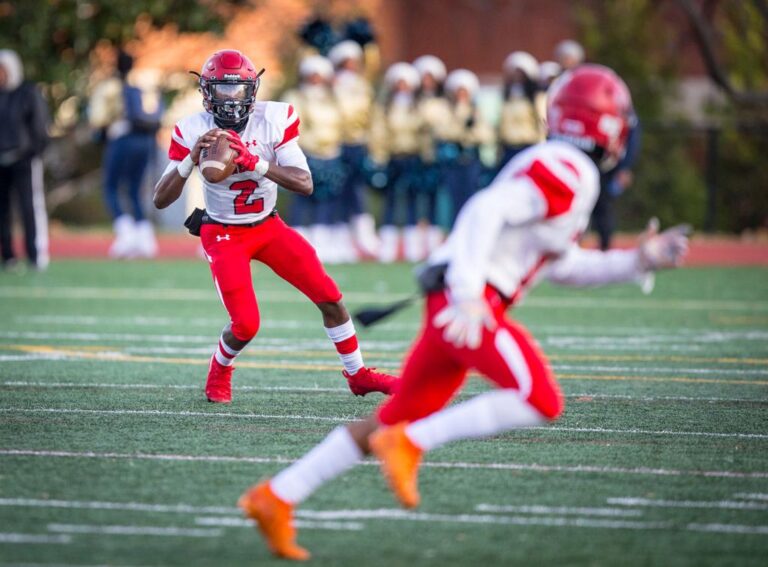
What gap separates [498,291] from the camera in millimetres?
4883

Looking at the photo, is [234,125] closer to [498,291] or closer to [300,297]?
[498,291]

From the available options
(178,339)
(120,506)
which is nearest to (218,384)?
(120,506)

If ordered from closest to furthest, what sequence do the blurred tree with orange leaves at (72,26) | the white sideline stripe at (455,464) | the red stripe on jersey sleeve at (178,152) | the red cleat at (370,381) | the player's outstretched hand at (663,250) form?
the player's outstretched hand at (663,250)
the white sideline stripe at (455,464)
the red stripe on jersey sleeve at (178,152)
the red cleat at (370,381)
the blurred tree with orange leaves at (72,26)

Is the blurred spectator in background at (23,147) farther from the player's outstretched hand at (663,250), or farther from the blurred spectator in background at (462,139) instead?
the player's outstretched hand at (663,250)

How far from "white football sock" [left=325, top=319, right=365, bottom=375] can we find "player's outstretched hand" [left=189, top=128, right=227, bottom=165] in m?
1.20

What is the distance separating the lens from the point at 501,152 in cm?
1780

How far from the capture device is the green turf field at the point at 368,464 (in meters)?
→ 4.63

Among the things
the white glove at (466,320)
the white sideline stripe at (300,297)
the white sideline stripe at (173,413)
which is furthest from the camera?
the white sideline stripe at (300,297)

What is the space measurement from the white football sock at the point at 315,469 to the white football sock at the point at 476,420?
0.65 feet

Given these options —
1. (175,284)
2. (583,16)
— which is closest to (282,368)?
(175,284)

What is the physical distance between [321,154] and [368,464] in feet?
40.5

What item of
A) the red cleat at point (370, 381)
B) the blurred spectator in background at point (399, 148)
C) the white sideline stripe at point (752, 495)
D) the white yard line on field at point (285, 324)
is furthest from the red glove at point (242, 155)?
A: the blurred spectator in background at point (399, 148)

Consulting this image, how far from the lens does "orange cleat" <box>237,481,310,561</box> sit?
4.47 m

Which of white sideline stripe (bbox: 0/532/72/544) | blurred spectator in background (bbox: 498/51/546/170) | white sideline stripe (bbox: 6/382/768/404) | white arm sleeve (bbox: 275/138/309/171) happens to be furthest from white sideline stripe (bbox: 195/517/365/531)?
blurred spectator in background (bbox: 498/51/546/170)
